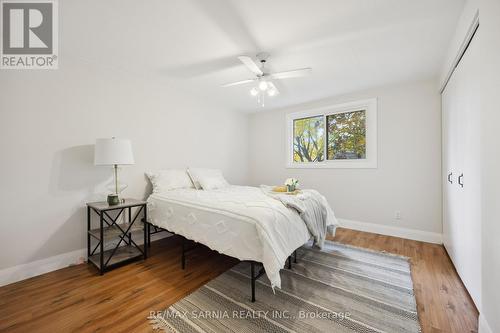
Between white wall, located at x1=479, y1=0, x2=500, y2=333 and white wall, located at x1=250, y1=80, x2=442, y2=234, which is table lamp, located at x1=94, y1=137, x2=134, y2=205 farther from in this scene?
white wall, located at x1=250, y1=80, x2=442, y2=234

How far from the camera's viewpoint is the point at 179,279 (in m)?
2.04

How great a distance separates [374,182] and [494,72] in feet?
7.91

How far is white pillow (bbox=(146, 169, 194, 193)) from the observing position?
2.85 meters

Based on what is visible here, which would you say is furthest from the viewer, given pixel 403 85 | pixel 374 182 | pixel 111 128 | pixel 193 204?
pixel 374 182

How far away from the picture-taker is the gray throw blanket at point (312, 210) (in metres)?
2.05

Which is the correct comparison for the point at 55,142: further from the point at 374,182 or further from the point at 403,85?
the point at 403,85

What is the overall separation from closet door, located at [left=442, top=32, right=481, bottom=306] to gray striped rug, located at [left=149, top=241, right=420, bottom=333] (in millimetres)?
493

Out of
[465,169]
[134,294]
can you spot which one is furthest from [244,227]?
[465,169]

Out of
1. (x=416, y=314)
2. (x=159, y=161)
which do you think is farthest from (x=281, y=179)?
(x=416, y=314)

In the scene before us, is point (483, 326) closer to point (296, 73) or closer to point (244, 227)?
point (244, 227)

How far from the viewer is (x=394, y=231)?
315 cm

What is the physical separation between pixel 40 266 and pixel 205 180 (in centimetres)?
197

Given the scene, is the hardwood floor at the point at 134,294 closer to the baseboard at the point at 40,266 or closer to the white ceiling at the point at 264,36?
the baseboard at the point at 40,266

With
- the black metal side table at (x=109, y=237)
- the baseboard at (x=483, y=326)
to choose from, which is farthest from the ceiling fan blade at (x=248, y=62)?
the baseboard at (x=483, y=326)
